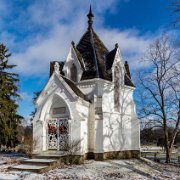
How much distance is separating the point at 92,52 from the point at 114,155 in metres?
8.57

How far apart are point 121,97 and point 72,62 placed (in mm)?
4980

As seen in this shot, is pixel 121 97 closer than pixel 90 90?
No

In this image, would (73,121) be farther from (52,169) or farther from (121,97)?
(121,97)

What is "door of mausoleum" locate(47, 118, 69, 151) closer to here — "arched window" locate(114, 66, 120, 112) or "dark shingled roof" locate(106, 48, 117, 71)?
"arched window" locate(114, 66, 120, 112)

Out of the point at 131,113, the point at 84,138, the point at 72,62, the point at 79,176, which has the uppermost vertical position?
the point at 72,62

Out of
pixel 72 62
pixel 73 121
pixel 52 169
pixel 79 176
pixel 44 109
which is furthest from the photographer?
pixel 72 62

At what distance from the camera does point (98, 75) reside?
21.4 meters

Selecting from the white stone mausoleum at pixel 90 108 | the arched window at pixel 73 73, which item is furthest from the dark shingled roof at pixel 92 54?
the arched window at pixel 73 73

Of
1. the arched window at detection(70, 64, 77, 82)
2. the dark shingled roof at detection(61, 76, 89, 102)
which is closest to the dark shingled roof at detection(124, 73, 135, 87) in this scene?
the arched window at detection(70, 64, 77, 82)

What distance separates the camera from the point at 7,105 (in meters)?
29.7

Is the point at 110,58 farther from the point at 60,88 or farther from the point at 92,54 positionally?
the point at 60,88

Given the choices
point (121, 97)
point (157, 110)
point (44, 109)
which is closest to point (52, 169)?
point (44, 109)

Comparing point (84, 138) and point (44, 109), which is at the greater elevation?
point (44, 109)

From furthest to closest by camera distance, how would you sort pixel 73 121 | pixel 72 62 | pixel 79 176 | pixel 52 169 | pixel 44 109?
1. pixel 72 62
2. pixel 44 109
3. pixel 73 121
4. pixel 52 169
5. pixel 79 176
